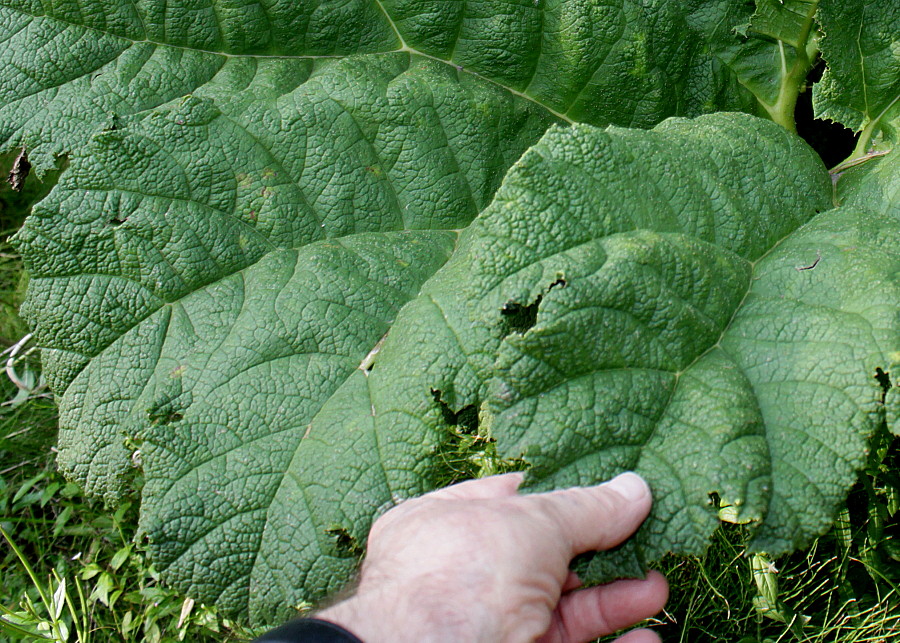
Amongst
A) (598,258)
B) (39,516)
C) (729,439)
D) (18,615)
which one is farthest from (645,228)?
(39,516)

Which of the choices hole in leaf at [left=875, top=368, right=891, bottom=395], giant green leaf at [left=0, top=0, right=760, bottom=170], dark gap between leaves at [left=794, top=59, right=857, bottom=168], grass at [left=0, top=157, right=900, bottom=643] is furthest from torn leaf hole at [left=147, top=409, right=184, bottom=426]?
dark gap between leaves at [left=794, top=59, right=857, bottom=168]

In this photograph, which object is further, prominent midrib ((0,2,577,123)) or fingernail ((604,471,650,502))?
prominent midrib ((0,2,577,123))

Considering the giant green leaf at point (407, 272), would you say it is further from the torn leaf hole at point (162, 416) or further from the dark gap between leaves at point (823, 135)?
the dark gap between leaves at point (823, 135)

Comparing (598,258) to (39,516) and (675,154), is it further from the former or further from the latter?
(39,516)

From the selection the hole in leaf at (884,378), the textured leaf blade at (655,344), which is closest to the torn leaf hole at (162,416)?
the textured leaf blade at (655,344)

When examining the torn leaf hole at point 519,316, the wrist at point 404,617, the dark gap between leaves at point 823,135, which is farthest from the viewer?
the dark gap between leaves at point 823,135

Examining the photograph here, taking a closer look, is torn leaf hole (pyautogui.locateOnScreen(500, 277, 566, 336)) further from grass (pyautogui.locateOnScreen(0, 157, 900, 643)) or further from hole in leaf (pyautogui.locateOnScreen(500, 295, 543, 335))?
grass (pyautogui.locateOnScreen(0, 157, 900, 643))

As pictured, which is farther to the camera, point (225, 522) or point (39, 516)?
point (39, 516)
